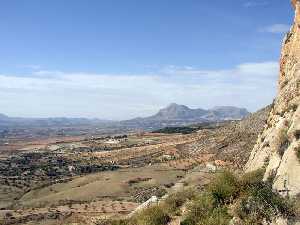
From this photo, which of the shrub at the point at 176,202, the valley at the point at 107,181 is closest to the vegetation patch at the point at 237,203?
the shrub at the point at 176,202

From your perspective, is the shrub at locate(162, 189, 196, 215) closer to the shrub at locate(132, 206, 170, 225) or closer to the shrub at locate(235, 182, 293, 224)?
the shrub at locate(132, 206, 170, 225)

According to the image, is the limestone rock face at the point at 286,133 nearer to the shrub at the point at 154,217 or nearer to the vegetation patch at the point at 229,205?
the vegetation patch at the point at 229,205

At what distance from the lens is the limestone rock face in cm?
1712

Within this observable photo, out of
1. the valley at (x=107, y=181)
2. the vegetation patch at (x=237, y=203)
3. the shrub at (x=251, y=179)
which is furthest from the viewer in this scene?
the valley at (x=107, y=181)

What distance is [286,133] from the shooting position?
20.3 metres

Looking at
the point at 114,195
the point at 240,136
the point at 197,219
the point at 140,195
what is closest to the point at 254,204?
the point at 197,219

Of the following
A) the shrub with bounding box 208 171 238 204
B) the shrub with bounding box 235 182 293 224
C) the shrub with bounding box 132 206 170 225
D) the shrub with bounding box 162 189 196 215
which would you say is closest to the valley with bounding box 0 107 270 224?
the shrub with bounding box 162 189 196 215

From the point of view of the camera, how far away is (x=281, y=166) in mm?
A: 18219

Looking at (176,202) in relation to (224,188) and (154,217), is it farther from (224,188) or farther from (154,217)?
(224,188)

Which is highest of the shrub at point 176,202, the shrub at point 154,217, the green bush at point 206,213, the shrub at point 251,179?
the shrub at point 251,179

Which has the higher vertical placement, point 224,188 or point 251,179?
point 251,179

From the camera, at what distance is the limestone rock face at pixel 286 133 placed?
17125 millimetres

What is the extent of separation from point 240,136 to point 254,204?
79.5m

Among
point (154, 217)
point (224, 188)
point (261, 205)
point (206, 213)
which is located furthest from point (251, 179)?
point (154, 217)
